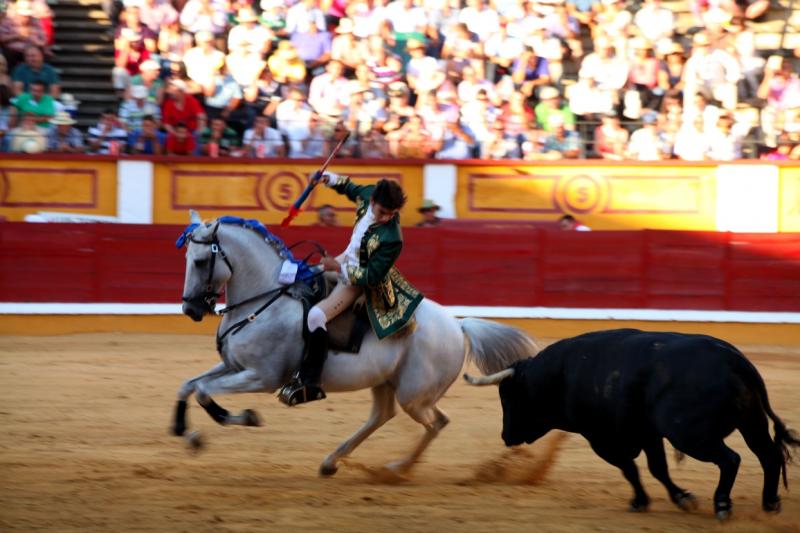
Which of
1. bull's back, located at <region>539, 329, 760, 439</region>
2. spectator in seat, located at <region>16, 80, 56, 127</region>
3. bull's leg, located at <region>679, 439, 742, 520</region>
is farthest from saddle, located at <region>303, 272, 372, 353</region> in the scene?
spectator in seat, located at <region>16, 80, 56, 127</region>

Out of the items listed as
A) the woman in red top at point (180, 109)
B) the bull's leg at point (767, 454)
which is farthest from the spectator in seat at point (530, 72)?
the bull's leg at point (767, 454)

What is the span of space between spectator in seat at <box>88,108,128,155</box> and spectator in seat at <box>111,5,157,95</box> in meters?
0.42

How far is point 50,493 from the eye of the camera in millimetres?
5965

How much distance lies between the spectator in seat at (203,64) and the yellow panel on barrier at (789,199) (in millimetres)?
6274

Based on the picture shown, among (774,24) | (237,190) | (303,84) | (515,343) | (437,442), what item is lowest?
(437,442)

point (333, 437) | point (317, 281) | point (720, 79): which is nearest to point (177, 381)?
point (333, 437)

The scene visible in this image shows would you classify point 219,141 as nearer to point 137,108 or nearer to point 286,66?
point 137,108

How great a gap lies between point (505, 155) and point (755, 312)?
314 cm

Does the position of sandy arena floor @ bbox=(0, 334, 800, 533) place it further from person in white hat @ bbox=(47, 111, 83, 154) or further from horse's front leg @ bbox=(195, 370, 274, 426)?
person in white hat @ bbox=(47, 111, 83, 154)

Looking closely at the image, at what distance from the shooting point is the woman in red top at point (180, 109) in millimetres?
13422

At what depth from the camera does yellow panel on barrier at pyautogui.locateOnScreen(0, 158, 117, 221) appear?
44.6ft

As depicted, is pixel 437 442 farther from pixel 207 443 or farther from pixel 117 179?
pixel 117 179

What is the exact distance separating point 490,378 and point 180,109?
828cm

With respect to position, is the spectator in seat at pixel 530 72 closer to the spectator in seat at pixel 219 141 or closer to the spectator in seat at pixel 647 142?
the spectator in seat at pixel 647 142
